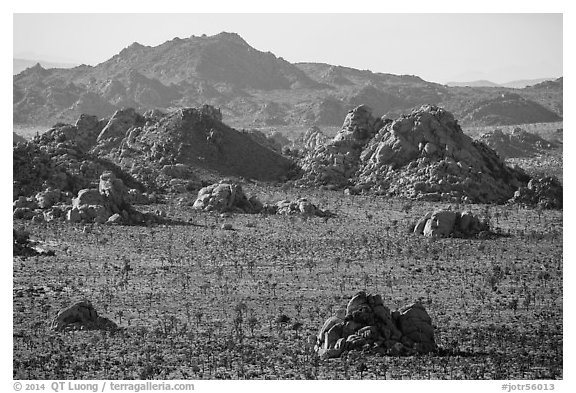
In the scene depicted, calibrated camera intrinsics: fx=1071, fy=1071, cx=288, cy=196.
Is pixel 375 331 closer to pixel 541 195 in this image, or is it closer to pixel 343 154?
pixel 541 195

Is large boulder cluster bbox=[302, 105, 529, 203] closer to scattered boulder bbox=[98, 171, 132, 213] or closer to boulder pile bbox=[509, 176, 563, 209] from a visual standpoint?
boulder pile bbox=[509, 176, 563, 209]

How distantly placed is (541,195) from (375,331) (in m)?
43.9

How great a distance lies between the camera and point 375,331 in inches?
1468

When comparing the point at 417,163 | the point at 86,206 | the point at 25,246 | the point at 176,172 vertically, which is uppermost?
the point at 417,163

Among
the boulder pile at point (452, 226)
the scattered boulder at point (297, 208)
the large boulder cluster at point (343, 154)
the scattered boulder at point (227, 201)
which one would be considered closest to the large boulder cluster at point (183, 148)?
the large boulder cluster at point (343, 154)

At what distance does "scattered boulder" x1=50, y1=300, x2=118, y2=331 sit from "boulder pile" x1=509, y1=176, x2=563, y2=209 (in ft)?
140

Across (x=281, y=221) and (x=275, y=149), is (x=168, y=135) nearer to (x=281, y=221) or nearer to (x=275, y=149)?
(x=275, y=149)

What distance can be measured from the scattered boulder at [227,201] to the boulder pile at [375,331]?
35.7 m

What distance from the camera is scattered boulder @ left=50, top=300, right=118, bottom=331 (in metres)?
41.3

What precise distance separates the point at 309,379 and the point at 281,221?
115 ft

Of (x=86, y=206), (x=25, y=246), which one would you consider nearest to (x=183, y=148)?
(x=86, y=206)

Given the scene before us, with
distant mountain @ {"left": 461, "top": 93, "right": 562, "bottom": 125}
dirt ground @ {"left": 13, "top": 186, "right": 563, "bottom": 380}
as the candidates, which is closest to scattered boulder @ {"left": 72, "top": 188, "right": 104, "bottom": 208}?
dirt ground @ {"left": 13, "top": 186, "right": 563, "bottom": 380}

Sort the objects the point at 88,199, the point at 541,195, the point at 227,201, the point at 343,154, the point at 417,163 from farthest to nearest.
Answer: the point at 343,154 → the point at 417,163 → the point at 541,195 → the point at 227,201 → the point at 88,199

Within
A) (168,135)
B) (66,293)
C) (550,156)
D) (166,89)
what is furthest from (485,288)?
(166,89)
